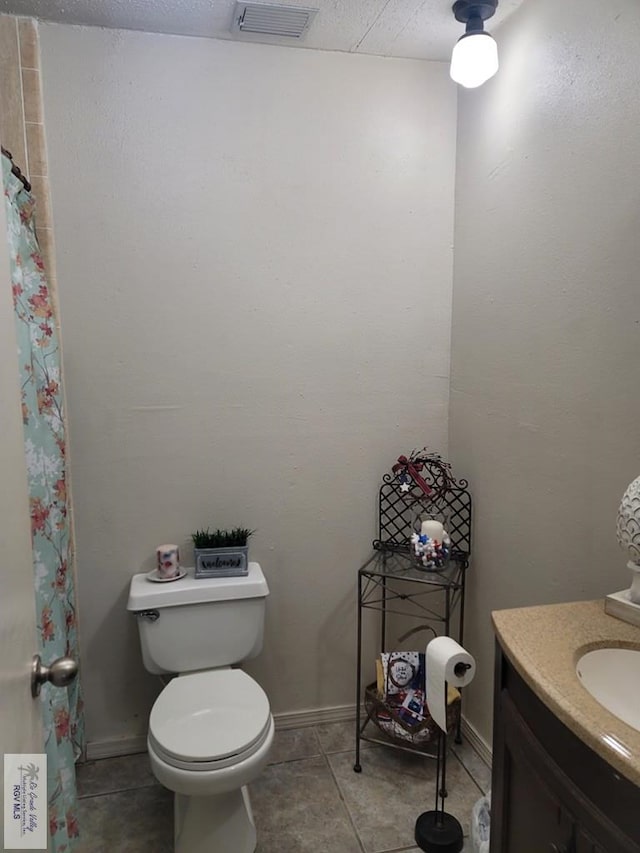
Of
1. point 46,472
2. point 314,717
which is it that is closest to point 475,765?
point 314,717

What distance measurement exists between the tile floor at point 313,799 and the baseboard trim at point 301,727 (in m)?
0.03

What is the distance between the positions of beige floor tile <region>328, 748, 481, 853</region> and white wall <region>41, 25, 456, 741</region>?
35cm

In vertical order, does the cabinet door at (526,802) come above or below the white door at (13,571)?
below

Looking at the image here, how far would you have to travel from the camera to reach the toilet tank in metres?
1.93

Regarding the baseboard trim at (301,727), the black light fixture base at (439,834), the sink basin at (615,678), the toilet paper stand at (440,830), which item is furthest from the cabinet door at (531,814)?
the baseboard trim at (301,727)

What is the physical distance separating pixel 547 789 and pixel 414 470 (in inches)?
50.1

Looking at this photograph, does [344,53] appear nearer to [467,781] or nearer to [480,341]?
[480,341]

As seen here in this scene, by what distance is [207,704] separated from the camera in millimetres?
1741

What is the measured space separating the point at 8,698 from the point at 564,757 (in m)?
0.87

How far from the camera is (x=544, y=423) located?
5.62 feet

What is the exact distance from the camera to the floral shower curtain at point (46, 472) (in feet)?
5.04

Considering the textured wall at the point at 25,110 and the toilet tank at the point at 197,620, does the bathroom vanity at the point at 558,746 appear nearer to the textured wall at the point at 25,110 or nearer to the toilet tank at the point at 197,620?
the toilet tank at the point at 197,620

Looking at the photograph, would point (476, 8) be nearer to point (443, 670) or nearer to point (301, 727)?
point (443, 670)

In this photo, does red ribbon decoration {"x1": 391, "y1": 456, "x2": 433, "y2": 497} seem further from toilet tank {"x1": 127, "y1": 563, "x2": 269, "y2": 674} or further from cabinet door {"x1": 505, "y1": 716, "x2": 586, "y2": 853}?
cabinet door {"x1": 505, "y1": 716, "x2": 586, "y2": 853}
